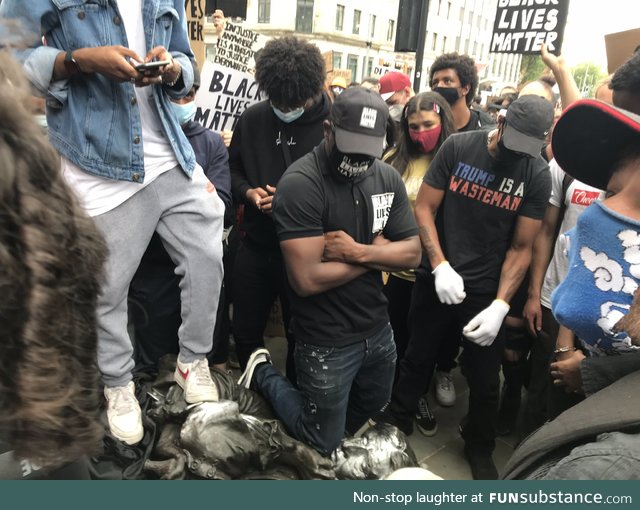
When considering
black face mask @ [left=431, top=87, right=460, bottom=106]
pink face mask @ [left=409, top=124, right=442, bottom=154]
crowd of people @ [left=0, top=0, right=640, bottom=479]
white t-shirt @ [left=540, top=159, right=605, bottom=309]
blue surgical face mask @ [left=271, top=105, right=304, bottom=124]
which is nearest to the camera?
crowd of people @ [left=0, top=0, right=640, bottom=479]

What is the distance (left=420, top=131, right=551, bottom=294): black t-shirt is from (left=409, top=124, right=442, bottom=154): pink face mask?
341 mm

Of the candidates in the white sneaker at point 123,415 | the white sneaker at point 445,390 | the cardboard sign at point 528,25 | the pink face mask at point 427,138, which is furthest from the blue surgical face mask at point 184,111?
the cardboard sign at point 528,25

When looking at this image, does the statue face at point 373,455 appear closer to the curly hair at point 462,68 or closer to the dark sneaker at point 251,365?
the dark sneaker at point 251,365

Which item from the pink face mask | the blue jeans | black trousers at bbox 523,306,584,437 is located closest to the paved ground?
black trousers at bbox 523,306,584,437

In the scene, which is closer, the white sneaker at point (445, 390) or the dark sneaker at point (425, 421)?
the dark sneaker at point (425, 421)

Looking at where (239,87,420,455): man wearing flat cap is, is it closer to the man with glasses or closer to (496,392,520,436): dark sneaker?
the man with glasses

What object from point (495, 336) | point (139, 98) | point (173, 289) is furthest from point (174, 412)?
point (495, 336)

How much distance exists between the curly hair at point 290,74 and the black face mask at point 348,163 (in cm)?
70

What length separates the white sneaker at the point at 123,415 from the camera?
173 centimetres

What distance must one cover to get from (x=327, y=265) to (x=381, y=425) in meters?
0.88

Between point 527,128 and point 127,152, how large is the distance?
6.13ft

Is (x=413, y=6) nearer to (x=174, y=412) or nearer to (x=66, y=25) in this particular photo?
(x=66, y=25)

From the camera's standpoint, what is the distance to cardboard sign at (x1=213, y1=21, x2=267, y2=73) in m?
3.42

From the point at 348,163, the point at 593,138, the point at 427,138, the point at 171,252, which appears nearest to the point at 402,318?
the point at 427,138
